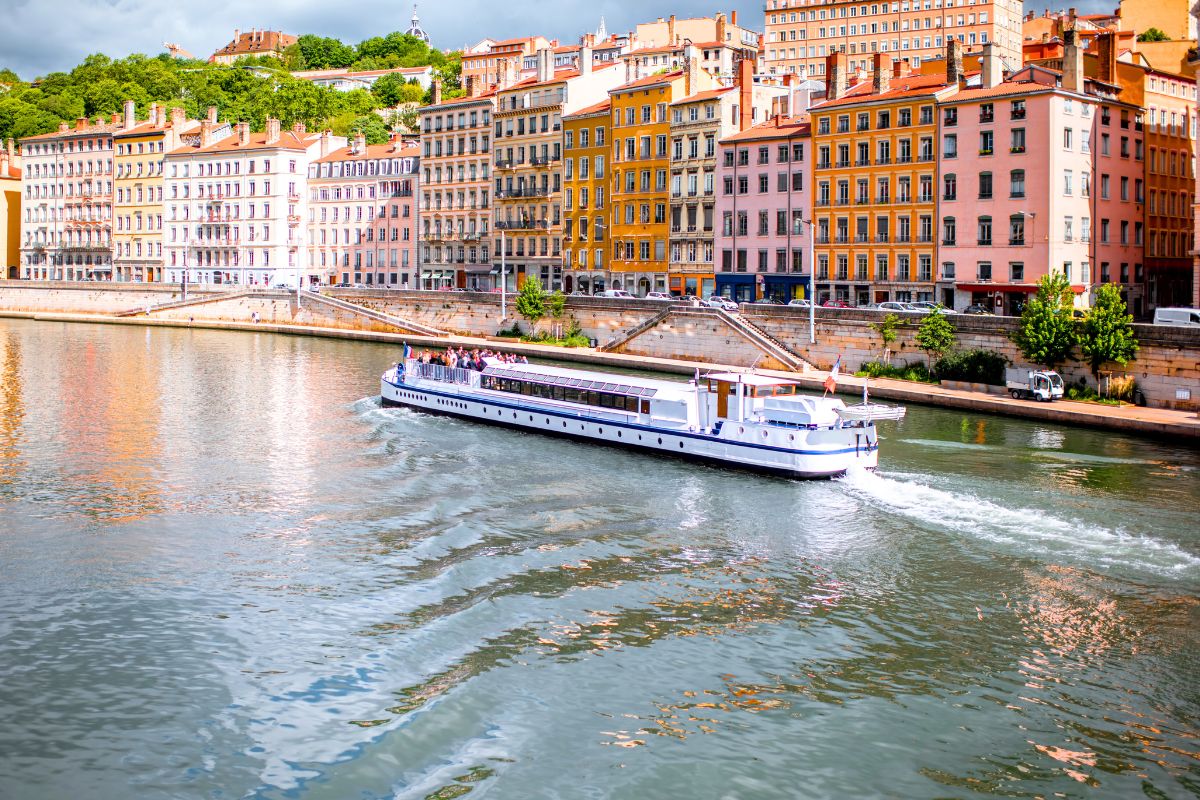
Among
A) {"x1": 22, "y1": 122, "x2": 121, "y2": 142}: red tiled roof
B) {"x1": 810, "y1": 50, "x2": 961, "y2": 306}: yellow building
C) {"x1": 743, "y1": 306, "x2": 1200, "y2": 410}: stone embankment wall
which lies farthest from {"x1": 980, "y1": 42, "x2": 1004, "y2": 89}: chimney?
{"x1": 22, "y1": 122, "x2": 121, "y2": 142}: red tiled roof

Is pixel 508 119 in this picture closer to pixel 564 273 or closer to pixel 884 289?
pixel 564 273

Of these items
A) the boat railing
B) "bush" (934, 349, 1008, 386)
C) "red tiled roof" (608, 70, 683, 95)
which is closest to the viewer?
the boat railing

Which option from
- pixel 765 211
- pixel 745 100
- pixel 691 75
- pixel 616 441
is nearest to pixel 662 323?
pixel 765 211

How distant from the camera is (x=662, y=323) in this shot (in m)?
71.1

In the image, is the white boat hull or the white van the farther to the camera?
the white van

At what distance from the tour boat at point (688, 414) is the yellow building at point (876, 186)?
97.2ft

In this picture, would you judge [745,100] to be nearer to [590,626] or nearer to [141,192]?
[590,626]

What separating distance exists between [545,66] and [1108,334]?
59.7m

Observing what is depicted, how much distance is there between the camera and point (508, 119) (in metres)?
101

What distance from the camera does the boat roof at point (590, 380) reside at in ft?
139

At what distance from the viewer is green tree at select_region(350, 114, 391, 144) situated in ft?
460

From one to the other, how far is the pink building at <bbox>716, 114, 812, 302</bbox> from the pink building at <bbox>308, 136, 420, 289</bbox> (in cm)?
3567

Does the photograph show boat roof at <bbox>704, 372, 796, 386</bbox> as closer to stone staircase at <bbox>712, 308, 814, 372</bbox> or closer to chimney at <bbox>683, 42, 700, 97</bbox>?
stone staircase at <bbox>712, 308, 814, 372</bbox>

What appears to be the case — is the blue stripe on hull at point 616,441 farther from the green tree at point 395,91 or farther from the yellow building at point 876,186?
the green tree at point 395,91
